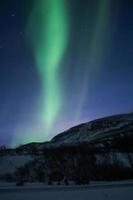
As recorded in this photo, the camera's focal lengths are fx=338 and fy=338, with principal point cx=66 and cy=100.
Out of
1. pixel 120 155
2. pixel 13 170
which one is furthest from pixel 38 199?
pixel 120 155

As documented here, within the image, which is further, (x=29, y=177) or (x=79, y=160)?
(x=79, y=160)

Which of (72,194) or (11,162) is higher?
(11,162)

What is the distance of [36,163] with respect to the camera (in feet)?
370

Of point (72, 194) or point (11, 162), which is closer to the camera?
point (72, 194)

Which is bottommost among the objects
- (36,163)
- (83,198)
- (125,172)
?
(83,198)

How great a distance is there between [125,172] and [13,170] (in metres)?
36.8

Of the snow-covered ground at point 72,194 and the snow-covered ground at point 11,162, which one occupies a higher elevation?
the snow-covered ground at point 11,162

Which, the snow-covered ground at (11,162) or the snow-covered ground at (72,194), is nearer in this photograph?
the snow-covered ground at (72,194)

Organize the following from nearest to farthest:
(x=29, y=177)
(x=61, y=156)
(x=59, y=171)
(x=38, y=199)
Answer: (x=38, y=199)
(x=29, y=177)
(x=59, y=171)
(x=61, y=156)

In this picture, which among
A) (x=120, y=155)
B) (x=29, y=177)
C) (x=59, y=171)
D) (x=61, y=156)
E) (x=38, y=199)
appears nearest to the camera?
(x=38, y=199)

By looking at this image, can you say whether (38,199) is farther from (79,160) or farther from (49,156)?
(49,156)

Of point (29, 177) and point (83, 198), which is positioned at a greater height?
point (29, 177)

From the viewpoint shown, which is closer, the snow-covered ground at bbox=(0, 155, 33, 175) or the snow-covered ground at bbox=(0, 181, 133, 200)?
the snow-covered ground at bbox=(0, 181, 133, 200)

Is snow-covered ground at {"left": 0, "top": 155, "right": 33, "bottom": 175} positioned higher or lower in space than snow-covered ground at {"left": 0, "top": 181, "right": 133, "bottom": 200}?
higher
